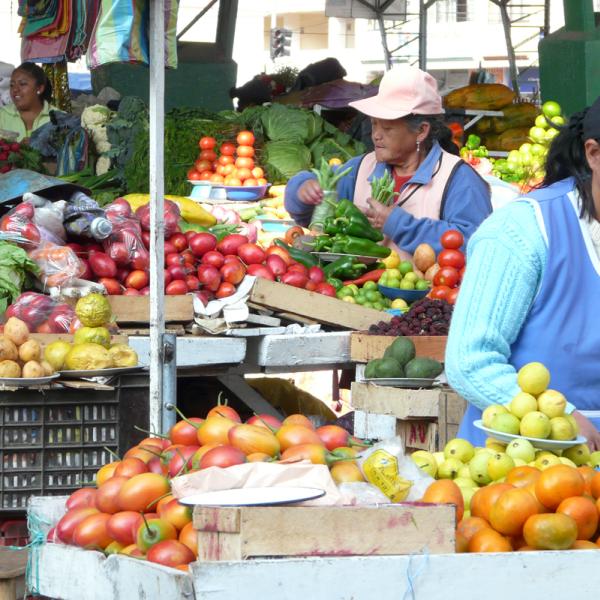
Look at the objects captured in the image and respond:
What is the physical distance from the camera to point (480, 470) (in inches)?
104

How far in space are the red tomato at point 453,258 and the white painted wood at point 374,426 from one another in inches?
41.0

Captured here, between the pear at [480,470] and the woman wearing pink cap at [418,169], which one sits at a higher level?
the woman wearing pink cap at [418,169]

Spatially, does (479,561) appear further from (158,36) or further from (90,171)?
(90,171)

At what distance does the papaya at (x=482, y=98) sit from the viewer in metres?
11.6

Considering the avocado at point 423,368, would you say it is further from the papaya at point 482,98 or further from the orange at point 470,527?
the papaya at point 482,98

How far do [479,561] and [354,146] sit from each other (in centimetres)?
804

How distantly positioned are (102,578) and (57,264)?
344 centimetres

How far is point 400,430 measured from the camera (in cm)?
509

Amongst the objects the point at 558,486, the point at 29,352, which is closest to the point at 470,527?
the point at 558,486

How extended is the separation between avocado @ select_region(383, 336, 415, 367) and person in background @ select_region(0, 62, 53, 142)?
230 inches

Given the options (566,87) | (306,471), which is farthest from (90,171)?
(306,471)

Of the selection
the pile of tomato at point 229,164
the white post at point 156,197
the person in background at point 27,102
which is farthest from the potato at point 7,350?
the person in background at point 27,102

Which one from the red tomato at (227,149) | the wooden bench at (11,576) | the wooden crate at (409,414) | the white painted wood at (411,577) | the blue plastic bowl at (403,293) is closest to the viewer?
the white painted wood at (411,577)

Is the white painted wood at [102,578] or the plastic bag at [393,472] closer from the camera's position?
the white painted wood at [102,578]
